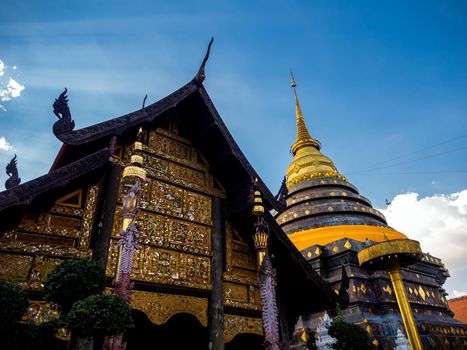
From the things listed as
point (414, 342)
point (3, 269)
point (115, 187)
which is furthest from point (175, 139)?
point (414, 342)

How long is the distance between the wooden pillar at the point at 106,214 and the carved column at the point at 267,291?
8.93 ft

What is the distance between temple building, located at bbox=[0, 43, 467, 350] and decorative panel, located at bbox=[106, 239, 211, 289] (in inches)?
0.8

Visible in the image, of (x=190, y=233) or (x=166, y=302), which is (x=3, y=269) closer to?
(x=166, y=302)

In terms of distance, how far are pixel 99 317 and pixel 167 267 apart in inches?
111

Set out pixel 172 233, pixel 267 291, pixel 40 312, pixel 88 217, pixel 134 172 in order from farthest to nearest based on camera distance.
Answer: pixel 172 233 → pixel 88 217 → pixel 267 291 → pixel 134 172 → pixel 40 312

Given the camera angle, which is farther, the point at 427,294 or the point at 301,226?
the point at 301,226

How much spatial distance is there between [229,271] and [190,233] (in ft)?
4.13

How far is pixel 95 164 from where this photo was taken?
6.29 m

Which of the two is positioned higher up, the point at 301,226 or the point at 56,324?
the point at 301,226

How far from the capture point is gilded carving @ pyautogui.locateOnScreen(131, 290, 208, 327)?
6.09m

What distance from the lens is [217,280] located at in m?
7.21

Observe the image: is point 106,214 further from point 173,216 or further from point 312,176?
point 312,176

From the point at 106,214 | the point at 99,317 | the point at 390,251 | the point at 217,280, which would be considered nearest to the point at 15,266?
the point at 106,214

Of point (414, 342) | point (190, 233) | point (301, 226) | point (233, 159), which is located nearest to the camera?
point (190, 233)
